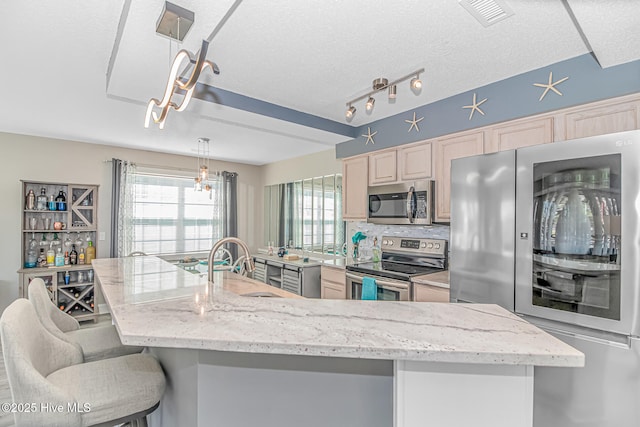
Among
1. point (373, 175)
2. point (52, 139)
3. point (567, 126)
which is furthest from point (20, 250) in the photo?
point (567, 126)

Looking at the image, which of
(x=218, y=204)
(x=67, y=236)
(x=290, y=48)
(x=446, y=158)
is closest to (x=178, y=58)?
(x=290, y=48)

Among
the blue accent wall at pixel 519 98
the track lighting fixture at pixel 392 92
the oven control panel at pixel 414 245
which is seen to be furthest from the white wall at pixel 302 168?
the track lighting fixture at pixel 392 92

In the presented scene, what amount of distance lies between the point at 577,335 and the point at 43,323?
277 centimetres

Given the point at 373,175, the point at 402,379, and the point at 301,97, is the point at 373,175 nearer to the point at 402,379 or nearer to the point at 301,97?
the point at 301,97

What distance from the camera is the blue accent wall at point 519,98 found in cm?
202

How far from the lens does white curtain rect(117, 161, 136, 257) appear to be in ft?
14.7

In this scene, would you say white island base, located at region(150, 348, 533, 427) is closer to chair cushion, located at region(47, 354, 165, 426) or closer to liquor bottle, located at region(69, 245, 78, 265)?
chair cushion, located at region(47, 354, 165, 426)

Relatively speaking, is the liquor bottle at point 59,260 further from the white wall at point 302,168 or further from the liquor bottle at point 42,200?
the white wall at point 302,168

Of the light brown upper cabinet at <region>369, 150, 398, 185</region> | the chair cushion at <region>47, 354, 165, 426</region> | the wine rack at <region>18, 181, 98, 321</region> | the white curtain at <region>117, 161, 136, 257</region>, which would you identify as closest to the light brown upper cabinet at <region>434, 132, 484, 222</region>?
the light brown upper cabinet at <region>369, 150, 398, 185</region>

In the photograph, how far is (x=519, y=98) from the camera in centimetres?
241

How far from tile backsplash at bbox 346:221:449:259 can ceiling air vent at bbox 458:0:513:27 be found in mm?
1942

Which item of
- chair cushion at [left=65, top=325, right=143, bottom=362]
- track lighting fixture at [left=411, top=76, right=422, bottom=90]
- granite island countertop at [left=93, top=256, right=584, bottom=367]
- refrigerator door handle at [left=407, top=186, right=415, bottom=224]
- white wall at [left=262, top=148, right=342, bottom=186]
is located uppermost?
track lighting fixture at [left=411, top=76, right=422, bottom=90]

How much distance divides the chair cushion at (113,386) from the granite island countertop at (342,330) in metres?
0.28

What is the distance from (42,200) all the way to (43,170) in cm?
40
